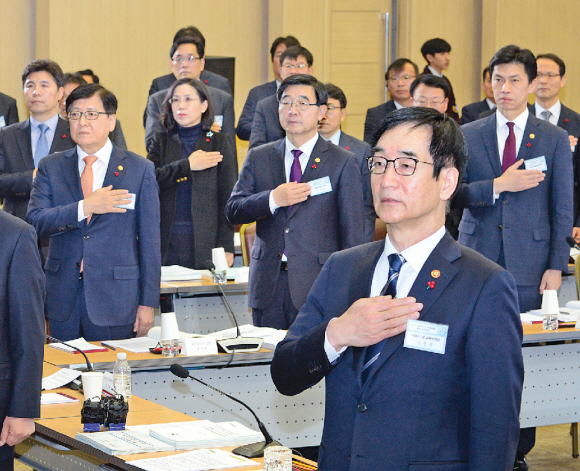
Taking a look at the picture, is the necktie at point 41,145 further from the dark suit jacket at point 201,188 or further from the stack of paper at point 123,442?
the stack of paper at point 123,442

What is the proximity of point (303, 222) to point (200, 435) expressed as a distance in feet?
6.03

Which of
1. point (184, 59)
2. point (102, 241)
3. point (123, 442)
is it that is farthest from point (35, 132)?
point (123, 442)

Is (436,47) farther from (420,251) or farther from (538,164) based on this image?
(420,251)

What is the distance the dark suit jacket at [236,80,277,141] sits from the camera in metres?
6.87

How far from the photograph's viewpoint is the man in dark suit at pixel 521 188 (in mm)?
4527

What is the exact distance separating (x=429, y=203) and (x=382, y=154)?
147 mm

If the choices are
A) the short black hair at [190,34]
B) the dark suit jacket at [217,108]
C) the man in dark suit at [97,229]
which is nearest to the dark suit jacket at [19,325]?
the man in dark suit at [97,229]

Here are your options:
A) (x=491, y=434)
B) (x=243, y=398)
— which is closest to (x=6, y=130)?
(x=243, y=398)

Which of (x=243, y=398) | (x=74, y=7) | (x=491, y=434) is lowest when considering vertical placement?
(x=243, y=398)

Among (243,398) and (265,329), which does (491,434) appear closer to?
(243,398)

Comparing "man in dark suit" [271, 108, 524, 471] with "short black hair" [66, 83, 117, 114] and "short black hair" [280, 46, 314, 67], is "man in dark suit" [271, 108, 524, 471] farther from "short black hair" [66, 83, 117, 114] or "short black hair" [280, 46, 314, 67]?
"short black hair" [280, 46, 314, 67]

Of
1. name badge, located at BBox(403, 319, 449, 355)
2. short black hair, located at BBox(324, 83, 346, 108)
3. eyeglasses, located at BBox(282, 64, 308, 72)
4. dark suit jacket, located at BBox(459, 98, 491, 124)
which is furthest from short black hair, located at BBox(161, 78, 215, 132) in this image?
name badge, located at BBox(403, 319, 449, 355)

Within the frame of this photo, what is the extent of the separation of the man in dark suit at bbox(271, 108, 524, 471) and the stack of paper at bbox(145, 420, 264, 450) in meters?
0.61

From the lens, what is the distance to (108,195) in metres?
4.00
